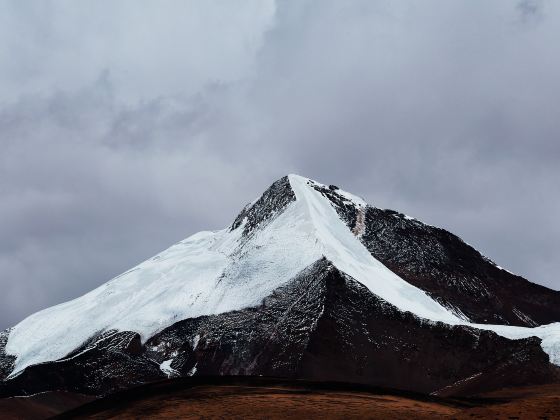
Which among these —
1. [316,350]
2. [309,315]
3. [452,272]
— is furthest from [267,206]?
[316,350]

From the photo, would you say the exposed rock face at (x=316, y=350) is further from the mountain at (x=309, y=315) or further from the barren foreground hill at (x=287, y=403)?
the barren foreground hill at (x=287, y=403)

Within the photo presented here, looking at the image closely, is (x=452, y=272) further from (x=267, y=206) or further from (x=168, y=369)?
(x=168, y=369)

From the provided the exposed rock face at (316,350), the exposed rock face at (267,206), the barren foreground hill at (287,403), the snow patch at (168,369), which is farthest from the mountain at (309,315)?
the barren foreground hill at (287,403)

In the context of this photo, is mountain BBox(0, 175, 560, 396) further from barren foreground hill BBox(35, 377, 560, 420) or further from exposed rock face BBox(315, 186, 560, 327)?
barren foreground hill BBox(35, 377, 560, 420)

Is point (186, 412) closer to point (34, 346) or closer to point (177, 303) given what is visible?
point (177, 303)

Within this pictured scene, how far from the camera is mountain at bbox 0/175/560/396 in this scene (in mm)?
124812

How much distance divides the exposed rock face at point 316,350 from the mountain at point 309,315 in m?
0.24

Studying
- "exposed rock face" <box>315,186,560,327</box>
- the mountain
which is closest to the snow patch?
the mountain

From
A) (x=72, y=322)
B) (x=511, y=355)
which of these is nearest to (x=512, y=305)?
(x=511, y=355)

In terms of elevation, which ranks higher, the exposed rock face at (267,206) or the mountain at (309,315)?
the exposed rock face at (267,206)

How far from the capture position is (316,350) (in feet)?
417

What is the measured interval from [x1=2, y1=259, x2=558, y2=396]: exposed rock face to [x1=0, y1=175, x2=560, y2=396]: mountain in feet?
0.80

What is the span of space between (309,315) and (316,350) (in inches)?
308

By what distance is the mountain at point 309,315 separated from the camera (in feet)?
409
